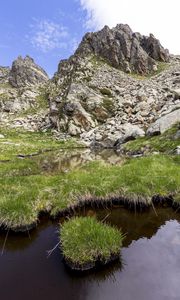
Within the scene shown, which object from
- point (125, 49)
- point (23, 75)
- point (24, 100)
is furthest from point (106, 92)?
point (23, 75)

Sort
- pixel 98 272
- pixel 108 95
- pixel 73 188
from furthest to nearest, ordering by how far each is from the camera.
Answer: pixel 108 95, pixel 73 188, pixel 98 272

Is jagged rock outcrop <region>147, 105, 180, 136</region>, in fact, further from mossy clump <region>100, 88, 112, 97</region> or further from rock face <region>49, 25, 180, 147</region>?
mossy clump <region>100, 88, 112, 97</region>

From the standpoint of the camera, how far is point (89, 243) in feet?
36.2

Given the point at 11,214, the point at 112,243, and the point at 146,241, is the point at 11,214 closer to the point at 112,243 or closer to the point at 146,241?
the point at 112,243

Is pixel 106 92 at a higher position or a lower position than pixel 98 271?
higher

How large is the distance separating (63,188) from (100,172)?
435cm

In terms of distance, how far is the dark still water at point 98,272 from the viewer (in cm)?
941

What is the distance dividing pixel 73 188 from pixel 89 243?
6413 millimetres

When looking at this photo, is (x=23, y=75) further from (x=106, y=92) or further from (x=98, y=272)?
(x=98, y=272)

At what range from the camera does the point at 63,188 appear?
17297 millimetres

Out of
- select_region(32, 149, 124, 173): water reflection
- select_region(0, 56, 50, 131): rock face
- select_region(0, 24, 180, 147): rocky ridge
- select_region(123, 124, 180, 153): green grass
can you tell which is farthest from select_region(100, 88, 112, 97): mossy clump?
select_region(32, 149, 124, 173): water reflection

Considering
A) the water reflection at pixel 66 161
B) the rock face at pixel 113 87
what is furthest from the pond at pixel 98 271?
the rock face at pixel 113 87

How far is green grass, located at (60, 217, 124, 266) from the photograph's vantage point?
426 inches

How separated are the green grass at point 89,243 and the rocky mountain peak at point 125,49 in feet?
312
